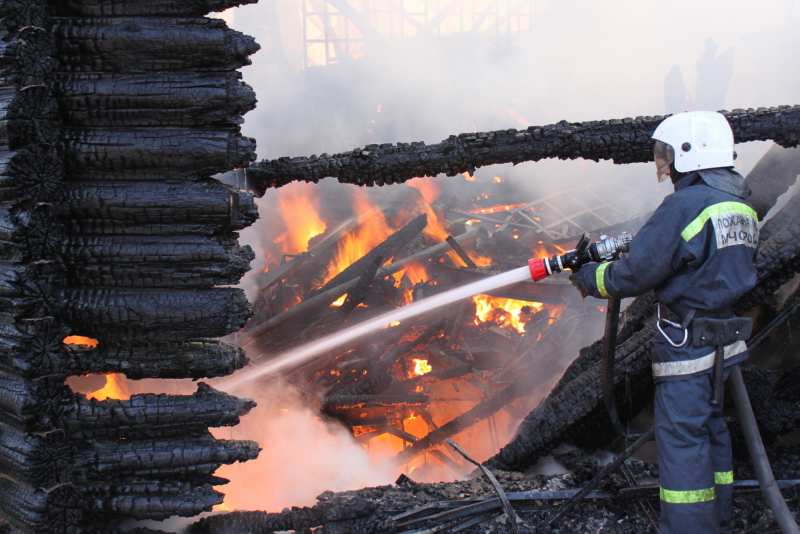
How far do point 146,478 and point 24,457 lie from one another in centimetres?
52

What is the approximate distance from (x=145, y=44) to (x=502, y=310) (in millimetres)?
6864

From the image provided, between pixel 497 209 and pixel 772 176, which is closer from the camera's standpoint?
pixel 772 176

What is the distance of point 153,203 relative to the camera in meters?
2.83

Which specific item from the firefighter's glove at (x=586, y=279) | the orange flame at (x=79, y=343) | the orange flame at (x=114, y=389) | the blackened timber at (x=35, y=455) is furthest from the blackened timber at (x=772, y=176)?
the orange flame at (x=114, y=389)

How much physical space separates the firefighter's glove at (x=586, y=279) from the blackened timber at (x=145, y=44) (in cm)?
195

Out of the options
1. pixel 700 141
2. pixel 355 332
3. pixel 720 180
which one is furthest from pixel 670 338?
pixel 355 332

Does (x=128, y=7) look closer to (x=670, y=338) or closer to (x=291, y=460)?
(x=670, y=338)

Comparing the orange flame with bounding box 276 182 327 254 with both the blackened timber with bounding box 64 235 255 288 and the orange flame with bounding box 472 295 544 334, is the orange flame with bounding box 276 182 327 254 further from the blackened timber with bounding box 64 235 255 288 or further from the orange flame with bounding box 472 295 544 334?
the blackened timber with bounding box 64 235 255 288

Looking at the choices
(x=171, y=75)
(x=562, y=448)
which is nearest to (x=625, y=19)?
(x=562, y=448)

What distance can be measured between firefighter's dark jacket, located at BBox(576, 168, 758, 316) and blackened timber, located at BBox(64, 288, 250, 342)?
1878mm

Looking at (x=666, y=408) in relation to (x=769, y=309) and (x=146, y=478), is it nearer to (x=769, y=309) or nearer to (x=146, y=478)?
(x=769, y=309)

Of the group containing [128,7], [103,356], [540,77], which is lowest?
[103,356]

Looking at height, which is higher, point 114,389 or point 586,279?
point 586,279

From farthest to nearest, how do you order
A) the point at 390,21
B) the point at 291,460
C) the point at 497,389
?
1. the point at 390,21
2. the point at 497,389
3. the point at 291,460
